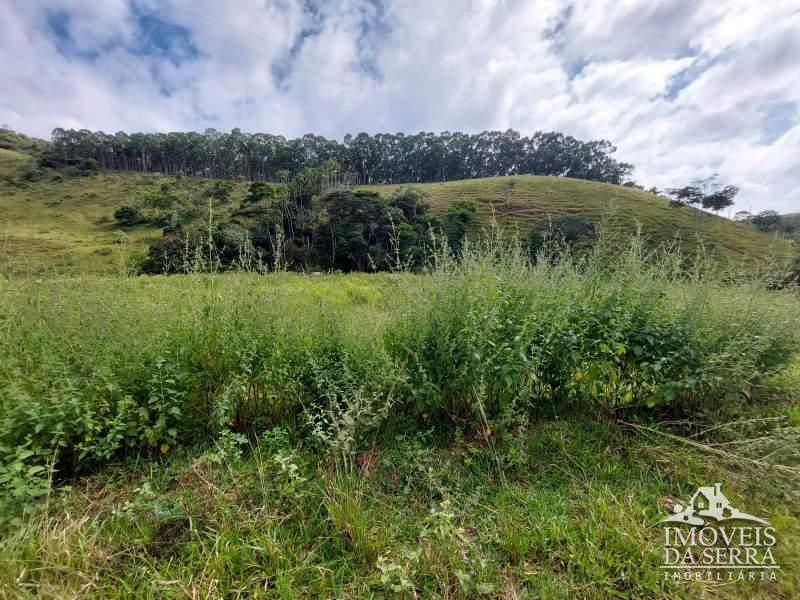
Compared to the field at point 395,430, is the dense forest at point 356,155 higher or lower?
higher

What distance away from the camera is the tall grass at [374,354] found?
2578 millimetres

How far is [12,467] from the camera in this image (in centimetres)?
195

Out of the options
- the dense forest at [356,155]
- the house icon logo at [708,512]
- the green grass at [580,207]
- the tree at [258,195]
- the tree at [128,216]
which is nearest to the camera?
the house icon logo at [708,512]

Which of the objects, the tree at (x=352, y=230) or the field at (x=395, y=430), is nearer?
the field at (x=395, y=430)

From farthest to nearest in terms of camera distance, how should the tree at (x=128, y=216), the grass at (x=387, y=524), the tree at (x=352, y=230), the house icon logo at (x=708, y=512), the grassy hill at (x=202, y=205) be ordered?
the tree at (x=128, y=216)
the grassy hill at (x=202, y=205)
the tree at (x=352, y=230)
the house icon logo at (x=708, y=512)
the grass at (x=387, y=524)

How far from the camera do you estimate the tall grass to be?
2.58 meters

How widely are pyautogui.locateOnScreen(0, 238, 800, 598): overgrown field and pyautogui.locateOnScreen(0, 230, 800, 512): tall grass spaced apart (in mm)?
28

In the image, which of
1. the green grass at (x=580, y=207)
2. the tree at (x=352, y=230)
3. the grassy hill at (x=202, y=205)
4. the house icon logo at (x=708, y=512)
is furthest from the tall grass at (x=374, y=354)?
the green grass at (x=580, y=207)

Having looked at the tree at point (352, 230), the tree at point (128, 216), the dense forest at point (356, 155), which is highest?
Result: the dense forest at point (356, 155)

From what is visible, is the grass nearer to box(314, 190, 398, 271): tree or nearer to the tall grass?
the tall grass

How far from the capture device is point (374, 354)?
323 centimetres

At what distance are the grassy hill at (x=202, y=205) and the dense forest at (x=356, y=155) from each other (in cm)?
844

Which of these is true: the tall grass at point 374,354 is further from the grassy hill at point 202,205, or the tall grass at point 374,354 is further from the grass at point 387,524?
the grassy hill at point 202,205

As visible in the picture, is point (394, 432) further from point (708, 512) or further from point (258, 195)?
point (258, 195)
